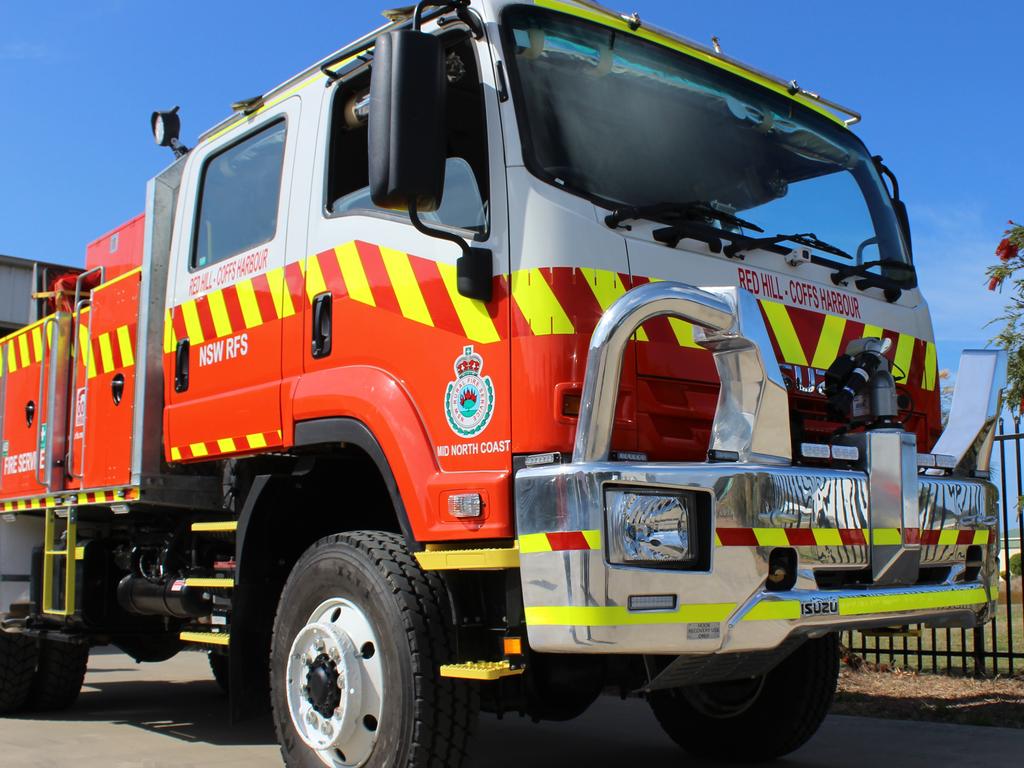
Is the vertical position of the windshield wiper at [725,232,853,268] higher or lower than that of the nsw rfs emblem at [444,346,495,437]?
higher

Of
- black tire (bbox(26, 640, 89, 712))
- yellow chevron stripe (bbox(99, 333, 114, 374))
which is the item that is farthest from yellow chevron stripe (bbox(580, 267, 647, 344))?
black tire (bbox(26, 640, 89, 712))

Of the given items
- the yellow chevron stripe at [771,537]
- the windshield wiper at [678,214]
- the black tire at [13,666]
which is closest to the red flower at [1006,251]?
the windshield wiper at [678,214]

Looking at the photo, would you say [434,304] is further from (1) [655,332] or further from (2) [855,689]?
(2) [855,689]

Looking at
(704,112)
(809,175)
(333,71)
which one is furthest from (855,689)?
(333,71)

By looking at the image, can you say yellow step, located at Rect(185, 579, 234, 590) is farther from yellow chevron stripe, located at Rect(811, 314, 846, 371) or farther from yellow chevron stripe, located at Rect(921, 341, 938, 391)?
yellow chevron stripe, located at Rect(921, 341, 938, 391)

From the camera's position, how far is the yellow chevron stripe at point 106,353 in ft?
19.3

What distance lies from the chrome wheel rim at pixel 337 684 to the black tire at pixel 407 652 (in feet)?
0.18

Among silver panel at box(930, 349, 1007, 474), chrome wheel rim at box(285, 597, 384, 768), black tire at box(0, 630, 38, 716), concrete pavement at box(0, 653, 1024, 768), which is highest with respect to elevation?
silver panel at box(930, 349, 1007, 474)

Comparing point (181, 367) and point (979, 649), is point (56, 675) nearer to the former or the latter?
point (181, 367)

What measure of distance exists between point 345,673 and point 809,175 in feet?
9.08

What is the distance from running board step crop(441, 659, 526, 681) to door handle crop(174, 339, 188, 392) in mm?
2251

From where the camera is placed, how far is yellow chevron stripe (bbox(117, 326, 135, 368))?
5639mm

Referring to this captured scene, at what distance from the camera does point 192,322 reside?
5.20 metres

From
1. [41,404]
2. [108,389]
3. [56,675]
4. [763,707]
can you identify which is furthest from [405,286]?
[56,675]
